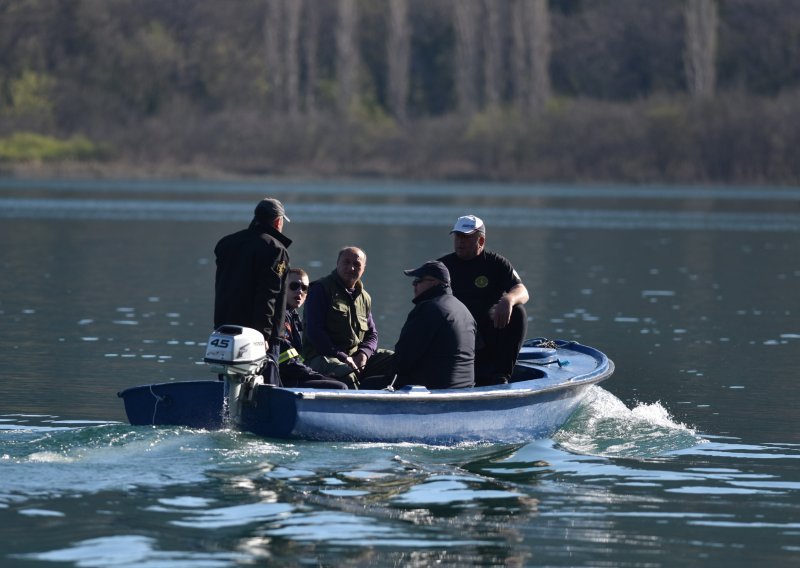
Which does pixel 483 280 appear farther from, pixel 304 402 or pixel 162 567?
pixel 162 567

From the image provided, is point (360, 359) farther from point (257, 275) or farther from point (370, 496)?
point (370, 496)

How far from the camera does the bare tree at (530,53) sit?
73.2 meters

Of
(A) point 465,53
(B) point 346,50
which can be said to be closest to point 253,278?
(A) point 465,53

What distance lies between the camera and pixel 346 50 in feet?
250

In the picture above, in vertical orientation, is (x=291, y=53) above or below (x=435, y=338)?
above

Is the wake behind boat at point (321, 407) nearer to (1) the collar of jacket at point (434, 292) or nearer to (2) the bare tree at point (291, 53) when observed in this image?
(1) the collar of jacket at point (434, 292)

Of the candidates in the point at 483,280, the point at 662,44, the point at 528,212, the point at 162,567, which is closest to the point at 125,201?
the point at 528,212

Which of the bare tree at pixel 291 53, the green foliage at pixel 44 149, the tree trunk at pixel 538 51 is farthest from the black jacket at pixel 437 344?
the bare tree at pixel 291 53

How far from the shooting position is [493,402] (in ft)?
38.2

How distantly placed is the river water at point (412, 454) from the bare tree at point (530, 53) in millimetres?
43728

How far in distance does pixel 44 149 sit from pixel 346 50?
1457 cm

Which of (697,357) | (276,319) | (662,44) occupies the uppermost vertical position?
(662,44)

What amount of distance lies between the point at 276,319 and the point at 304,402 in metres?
0.87

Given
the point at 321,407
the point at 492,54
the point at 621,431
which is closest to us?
the point at 321,407
